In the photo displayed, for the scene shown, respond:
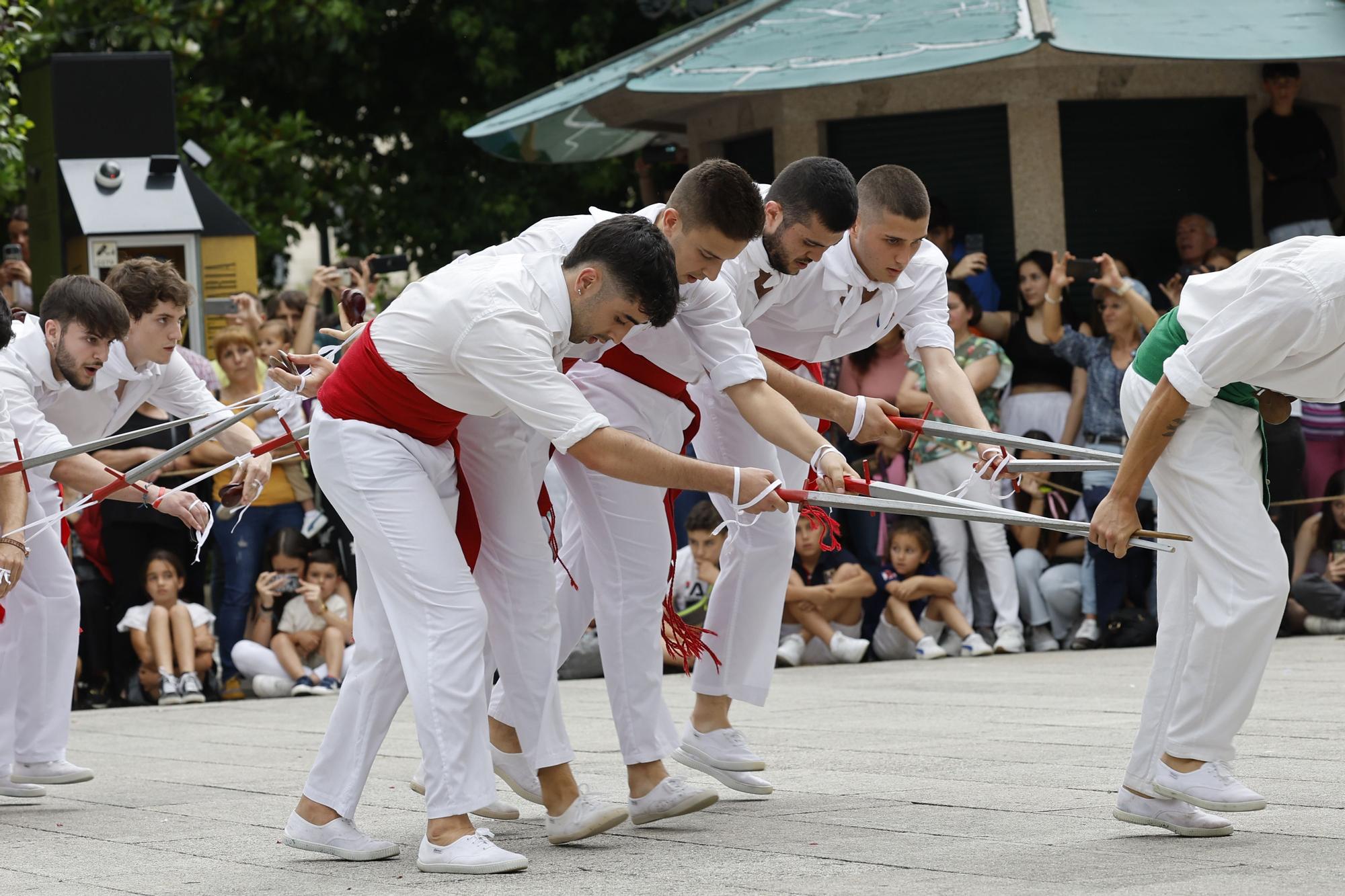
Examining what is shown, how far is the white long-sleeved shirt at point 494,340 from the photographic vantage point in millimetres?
4559

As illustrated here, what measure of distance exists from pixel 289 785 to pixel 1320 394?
12.3 feet

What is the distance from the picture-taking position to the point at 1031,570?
10.5 metres

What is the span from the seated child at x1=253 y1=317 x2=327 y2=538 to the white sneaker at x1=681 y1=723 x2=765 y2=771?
14.8ft

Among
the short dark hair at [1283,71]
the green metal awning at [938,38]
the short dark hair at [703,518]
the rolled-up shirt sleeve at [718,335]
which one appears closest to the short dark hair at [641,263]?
the rolled-up shirt sleeve at [718,335]

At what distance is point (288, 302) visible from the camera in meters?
11.3

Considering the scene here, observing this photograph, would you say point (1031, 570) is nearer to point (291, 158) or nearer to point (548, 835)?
point (548, 835)

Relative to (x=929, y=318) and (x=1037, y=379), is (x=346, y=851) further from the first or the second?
(x=1037, y=379)

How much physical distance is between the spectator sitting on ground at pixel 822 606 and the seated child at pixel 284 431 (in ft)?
8.77

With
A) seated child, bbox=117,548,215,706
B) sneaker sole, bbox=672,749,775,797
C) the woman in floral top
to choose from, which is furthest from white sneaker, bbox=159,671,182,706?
sneaker sole, bbox=672,749,775,797

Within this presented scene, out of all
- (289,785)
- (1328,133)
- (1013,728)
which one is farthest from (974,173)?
(289,785)

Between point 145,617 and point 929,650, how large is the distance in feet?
14.1

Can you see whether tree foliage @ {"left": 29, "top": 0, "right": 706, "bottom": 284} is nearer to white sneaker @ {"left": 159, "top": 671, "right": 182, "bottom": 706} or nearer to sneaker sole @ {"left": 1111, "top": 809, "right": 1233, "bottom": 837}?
white sneaker @ {"left": 159, "top": 671, "right": 182, "bottom": 706}

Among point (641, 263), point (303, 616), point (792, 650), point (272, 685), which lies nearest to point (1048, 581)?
point (792, 650)

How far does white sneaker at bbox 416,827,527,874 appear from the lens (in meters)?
4.72
